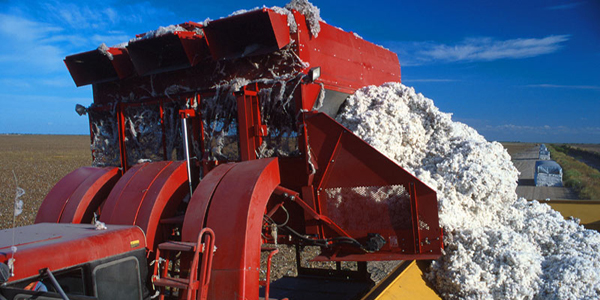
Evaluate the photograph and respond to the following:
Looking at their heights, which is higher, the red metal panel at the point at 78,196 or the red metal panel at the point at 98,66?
the red metal panel at the point at 98,66

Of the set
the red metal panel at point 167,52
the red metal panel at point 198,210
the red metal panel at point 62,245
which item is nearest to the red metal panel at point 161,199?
the red metal panel at point 62,245

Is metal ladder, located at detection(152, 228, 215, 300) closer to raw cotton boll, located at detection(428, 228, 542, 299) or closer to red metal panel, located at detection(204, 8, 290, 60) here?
red metal panel, located at detection(204, 8, 290, 60)

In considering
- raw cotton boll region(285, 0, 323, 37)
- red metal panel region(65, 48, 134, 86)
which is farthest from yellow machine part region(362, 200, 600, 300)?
red metal panel region(65, 48, 134, 86)

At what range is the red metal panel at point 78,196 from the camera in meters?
3.99

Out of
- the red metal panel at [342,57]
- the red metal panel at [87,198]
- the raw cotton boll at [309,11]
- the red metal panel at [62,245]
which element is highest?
the raw cotton boll at [309,11]

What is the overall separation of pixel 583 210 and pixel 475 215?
2.83 m

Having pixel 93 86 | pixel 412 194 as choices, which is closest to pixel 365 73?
pixel 412 194

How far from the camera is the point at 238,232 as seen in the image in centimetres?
299

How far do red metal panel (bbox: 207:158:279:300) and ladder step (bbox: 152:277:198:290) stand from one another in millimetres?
181

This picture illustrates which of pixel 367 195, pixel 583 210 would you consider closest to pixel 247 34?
pixel 367 195

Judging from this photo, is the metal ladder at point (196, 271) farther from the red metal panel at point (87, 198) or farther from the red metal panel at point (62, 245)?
the red metal panel at point (87, 198)

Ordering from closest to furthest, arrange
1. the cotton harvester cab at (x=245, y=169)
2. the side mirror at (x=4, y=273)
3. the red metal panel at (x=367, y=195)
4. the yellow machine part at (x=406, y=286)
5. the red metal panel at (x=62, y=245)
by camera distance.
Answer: the side mirror at (x=4, y=273), the red metal panel at (x=62, y=245), the cotton harvester cab at (x=245, y=169), the yellow machine part at (x=406, y=286), the red metal panel at (x=367, y=195)

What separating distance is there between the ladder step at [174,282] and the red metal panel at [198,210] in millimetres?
313

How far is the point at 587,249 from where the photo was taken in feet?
13.0
